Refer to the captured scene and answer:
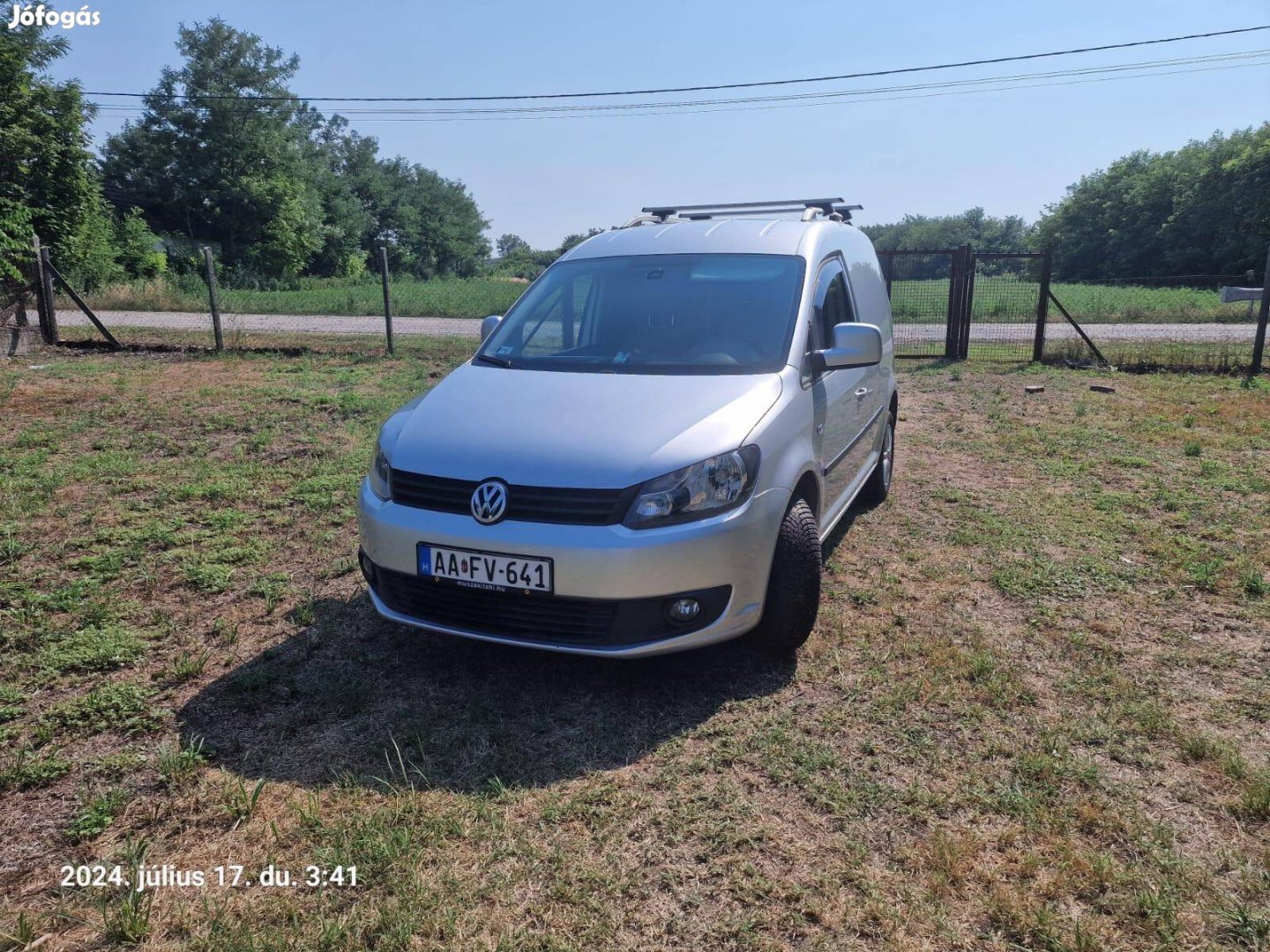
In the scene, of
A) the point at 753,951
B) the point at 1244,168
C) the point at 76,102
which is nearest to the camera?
the point at 753,951

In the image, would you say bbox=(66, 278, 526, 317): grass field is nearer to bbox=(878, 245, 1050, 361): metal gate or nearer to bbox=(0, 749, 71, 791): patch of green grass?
bbox=(878, 245, 1050, 361): metal gate

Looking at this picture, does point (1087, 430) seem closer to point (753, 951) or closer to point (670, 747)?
point (670, 747)

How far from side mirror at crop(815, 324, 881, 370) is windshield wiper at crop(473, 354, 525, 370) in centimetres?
143

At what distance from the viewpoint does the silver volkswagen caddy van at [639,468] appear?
3061 millimetres

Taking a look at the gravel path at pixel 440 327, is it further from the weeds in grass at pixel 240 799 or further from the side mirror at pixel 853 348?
the weeds in grass at pixel 240 799

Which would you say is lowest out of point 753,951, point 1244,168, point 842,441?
point 753,951

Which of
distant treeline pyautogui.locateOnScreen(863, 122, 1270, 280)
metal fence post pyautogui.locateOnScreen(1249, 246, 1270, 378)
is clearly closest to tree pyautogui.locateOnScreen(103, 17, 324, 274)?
distant treeline pyautogui.locateOnScreen(863, 122, 1270, 280)

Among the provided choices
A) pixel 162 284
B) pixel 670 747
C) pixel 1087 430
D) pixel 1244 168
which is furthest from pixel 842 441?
pixel 1244 168

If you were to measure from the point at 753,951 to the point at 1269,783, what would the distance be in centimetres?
182

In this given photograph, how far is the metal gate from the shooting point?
517 inches

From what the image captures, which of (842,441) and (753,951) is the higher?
(842,441)

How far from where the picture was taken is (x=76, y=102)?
27766mm

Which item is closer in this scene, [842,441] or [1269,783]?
[1269,783]

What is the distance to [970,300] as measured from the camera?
43.6 feet
